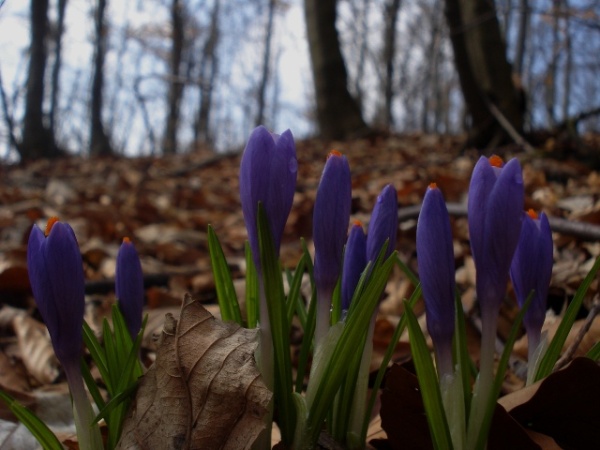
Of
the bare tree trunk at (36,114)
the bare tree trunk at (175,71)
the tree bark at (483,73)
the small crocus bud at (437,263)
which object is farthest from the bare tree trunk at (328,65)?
the small crocus bud at (437,263)

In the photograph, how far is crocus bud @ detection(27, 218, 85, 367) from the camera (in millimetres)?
842

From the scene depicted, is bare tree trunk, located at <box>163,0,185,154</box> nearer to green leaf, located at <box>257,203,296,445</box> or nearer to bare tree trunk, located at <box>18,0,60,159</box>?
bare tree trunk, located at <box>18,0,60,159</box>

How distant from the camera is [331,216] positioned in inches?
35.7

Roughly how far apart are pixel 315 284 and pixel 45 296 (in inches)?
14.9

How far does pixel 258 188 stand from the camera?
34.4 inches

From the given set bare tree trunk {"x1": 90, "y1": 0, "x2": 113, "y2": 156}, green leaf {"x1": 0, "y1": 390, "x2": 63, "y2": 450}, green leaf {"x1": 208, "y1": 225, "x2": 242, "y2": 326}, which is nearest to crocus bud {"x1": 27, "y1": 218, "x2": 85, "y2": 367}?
green leaf {"x1": 0, "y1": 390, "x2": 63, "y2": 450}

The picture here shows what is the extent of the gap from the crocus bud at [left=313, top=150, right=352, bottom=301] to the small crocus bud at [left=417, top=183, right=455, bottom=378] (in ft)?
0.40

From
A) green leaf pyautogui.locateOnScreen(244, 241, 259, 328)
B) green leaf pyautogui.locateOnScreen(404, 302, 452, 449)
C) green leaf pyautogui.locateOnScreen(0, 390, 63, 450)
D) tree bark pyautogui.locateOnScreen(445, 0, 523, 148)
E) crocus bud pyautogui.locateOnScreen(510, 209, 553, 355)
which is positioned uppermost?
tree bark pyautogui.locateOnScreen(445, 0, 523, 148)

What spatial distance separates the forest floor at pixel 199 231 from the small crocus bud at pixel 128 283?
1.22 ft

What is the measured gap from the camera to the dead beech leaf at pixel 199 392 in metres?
0.87

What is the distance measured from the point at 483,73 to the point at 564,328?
487cm

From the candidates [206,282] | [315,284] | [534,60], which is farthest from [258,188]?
[534,60]

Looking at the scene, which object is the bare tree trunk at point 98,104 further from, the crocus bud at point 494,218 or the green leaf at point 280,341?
the crocus bud at point 494,218

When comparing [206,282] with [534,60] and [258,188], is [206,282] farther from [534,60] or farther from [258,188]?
[534,60]
